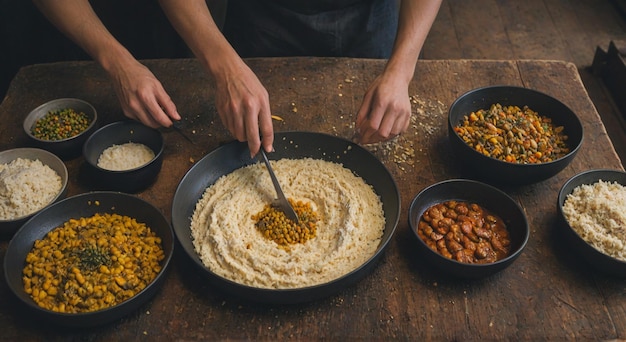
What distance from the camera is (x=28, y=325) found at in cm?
179

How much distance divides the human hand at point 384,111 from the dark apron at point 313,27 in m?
0.86

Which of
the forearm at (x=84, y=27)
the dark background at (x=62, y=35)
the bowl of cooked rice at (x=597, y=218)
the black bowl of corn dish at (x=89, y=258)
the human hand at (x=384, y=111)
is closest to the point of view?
the black bowl of corn dish at (x=89, y=258)

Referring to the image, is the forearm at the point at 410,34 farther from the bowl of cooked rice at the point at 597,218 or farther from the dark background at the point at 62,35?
the dark background at the point at 62,35

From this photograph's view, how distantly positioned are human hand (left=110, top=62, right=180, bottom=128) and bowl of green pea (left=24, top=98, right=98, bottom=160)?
226mm

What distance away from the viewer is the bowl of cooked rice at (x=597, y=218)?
1877 mm

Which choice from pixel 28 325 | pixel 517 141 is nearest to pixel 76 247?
pixel 28 325

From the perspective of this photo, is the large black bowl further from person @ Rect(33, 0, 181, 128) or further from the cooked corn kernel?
person @ Rect(33, 0, 181, 128)

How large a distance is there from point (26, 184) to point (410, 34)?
1.62 m

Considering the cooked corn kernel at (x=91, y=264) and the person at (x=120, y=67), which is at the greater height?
the person at (x=120, y=67)

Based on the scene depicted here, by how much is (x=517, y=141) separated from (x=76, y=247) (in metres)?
1.70

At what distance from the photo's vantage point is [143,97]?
7.20 ft

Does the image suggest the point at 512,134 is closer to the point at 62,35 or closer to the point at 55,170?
the point at 55,170

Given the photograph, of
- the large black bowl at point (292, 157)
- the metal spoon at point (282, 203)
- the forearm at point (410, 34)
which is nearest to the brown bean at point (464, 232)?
the large black bowl at point (292, 157)

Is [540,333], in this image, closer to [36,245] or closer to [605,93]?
[36,245]
